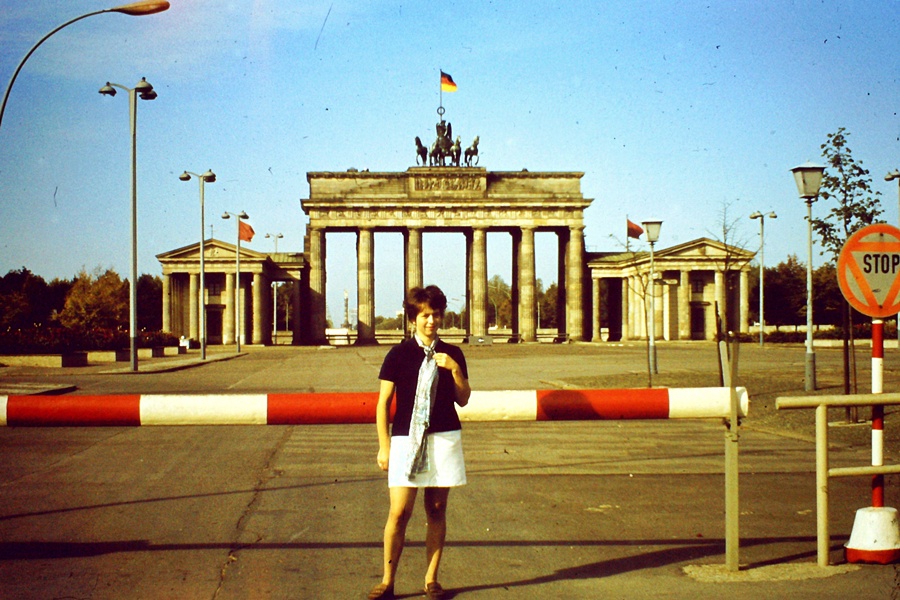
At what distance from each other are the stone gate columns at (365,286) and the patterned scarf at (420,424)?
310 feet

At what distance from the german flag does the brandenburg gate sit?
11101 mm

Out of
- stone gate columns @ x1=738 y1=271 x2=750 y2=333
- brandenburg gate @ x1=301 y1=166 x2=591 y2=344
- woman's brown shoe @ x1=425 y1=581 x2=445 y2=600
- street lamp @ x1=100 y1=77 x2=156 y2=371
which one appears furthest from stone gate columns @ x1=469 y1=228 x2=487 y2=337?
woman's brown shoe @ x1=425 y1=581 x2=445 y2=600

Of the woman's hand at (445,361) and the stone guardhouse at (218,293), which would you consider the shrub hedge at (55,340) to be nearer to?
the woman's hand at (445,361)

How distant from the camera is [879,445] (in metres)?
7.21

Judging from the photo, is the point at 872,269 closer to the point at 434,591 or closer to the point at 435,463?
the point at 435,463

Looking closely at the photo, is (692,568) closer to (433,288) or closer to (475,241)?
(433,288)

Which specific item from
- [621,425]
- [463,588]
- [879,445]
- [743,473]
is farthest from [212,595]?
[621,425]

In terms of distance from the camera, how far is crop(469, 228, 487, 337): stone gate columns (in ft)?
334

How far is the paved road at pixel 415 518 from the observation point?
671 cm

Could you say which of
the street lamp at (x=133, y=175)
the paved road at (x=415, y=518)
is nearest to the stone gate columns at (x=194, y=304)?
the street lamp at (x=133, y=175)

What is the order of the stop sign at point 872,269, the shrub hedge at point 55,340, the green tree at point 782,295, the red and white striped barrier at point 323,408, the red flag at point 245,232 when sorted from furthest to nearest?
the green tree at point 782,295, the red flag at point 245,232, the shrub hedge at point 55,340, the stop sign at point 872,269, the red and white striped barrier at point 323,408

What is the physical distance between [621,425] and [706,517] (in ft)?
30.1

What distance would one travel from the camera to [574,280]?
104875mm

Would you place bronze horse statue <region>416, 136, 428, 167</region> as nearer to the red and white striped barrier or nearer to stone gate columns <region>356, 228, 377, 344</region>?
stone gate columns <region>356, 228, 377, 344</region>
